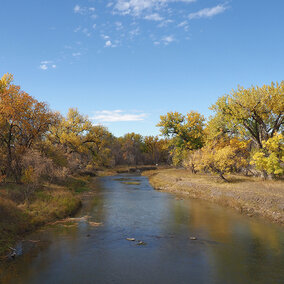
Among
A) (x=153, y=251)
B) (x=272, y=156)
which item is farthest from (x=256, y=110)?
(x=153, y=251)

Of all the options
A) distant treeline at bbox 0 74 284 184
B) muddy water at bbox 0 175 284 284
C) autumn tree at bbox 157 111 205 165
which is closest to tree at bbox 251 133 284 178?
distant treeline at bbox 0 74 284 184

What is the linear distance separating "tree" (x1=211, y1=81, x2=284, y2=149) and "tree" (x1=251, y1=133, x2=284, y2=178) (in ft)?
10.5

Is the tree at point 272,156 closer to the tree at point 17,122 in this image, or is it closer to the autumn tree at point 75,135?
the tree at point 17,122

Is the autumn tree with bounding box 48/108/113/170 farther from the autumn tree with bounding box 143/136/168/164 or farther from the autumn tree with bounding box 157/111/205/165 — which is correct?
the autumn tree with bounding box 143/136/168/164

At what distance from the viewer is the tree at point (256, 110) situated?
35000 mm

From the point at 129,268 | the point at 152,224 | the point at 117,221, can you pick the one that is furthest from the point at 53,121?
the point at 129,268

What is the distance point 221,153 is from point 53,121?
1040 inches

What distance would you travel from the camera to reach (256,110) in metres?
36.1

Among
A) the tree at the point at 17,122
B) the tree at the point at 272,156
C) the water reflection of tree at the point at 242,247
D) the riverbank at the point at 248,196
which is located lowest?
the water reflection of tree at the point at 242,247

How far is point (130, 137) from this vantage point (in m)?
131

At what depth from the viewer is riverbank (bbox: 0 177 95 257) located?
16422mm

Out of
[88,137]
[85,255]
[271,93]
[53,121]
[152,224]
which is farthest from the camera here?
[88,137]

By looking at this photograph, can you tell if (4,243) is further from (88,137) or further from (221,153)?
(88,137)

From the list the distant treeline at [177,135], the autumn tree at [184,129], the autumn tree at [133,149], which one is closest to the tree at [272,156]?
the distant treeline at [177,135]
